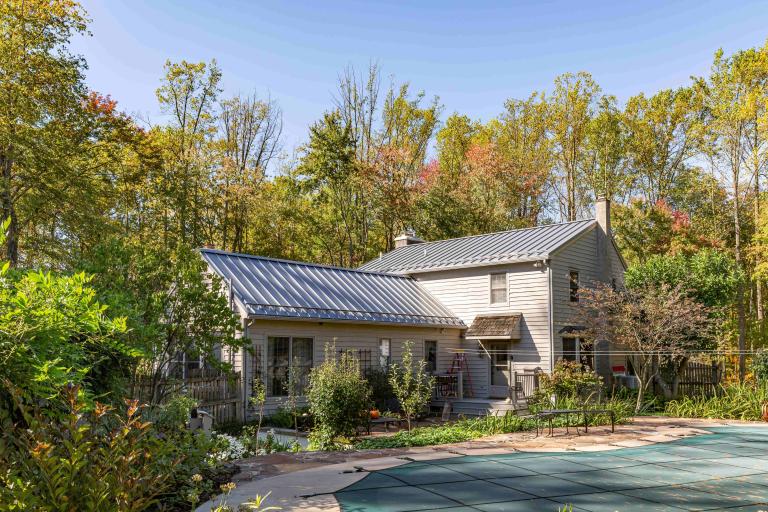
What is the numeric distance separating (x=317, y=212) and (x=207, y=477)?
98.0 ft

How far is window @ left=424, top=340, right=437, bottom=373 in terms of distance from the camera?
841 inches

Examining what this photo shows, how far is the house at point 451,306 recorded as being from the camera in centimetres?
1725

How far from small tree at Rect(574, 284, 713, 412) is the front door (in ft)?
8.51

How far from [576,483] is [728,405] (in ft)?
38.0

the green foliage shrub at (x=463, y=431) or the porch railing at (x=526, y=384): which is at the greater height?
the porch railing at (x=526, y=384)

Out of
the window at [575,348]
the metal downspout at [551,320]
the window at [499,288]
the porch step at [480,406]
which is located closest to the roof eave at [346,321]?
the window at [499,288]

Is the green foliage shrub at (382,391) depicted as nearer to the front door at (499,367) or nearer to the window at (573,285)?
the front door at (499,367)

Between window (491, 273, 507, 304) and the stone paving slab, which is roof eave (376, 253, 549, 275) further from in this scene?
the stone paving slab

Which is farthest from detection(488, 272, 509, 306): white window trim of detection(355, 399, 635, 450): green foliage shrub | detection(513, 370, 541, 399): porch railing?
detection(355, 399, 635, 450): green foliage shrub

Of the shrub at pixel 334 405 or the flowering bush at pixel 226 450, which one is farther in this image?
the shrub at pixel 334 405

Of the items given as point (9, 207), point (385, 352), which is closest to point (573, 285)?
point (385, 352)

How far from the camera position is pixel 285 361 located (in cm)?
1714

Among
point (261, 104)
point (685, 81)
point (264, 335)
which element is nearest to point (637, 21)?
point (685, 81)

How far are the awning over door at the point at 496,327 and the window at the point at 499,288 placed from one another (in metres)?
0.51
